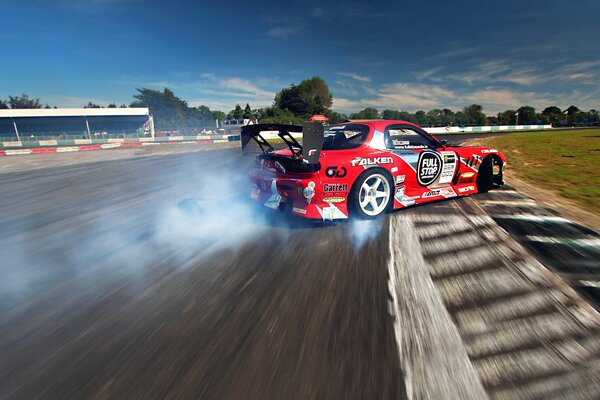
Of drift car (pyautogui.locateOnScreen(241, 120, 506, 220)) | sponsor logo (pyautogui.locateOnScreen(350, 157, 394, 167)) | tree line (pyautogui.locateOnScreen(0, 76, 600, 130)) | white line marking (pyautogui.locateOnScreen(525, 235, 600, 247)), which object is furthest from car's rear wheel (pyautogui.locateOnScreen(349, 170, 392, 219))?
tree line (pyautogui.locateOnScreen(0, 76, 600, 130))

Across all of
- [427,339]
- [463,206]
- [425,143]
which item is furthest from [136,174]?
[427,339]

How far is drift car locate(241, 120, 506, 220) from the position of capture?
11.3 feet

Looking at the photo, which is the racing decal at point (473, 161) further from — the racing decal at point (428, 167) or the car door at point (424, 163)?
the racing decal at point (428, 167)

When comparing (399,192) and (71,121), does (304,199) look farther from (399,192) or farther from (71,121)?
(71,121)

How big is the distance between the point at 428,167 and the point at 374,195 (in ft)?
3.39

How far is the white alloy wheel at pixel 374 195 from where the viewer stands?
12.4 feet

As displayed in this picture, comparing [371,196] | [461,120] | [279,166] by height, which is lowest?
[371,196]

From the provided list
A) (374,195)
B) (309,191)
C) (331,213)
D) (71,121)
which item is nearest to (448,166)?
(374,195)

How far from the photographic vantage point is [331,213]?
3537 mm

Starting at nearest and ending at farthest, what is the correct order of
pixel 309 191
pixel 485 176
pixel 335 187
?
pixel 309 191
pixel 335 187
pixel 485 176

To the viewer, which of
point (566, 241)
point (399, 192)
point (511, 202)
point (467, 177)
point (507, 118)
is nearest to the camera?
point (566, 241)

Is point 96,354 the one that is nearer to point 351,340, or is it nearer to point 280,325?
Answer: point 280,325

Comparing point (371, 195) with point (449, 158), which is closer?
point (371, 195)

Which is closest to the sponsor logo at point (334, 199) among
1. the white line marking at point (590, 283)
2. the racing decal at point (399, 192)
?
the racing decal at point (399, 192)
